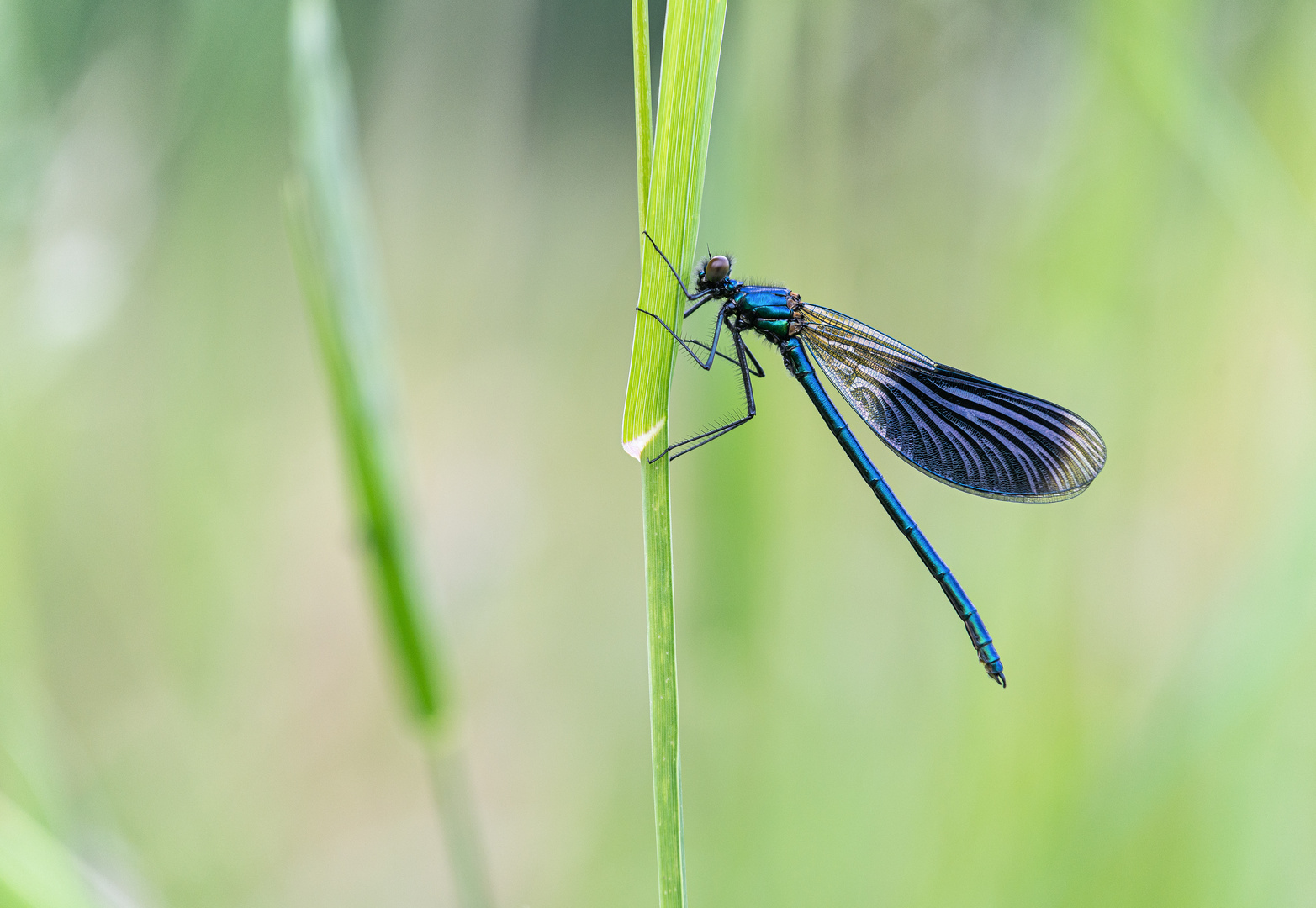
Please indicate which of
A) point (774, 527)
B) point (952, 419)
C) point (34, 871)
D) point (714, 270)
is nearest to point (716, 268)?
point (714, 270)

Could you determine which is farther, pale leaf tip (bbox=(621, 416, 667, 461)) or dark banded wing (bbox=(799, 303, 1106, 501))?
dark banded wing (bbox=(799, 303, 1106, 501))

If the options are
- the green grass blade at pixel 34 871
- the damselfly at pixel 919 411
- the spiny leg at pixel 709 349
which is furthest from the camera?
the damselfly at pixel 919 411

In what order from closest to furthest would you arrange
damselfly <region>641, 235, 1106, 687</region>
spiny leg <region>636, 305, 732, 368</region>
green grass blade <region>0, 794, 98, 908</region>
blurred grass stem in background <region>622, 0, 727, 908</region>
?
1. blurred grass stem in background <region>622, 0, 727, 908</region>
2. green grass blade <region>0, 794, 98, 908</region>
3. spiny leg <region>636, 305, 732, 368</region>
4. damselfly <region>641, 235, 1106, 687</region>

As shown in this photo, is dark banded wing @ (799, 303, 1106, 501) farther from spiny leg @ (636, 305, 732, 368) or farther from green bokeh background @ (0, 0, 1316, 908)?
spiny leg @ (636, 305, 732, 368)

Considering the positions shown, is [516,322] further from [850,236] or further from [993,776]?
[993,776]

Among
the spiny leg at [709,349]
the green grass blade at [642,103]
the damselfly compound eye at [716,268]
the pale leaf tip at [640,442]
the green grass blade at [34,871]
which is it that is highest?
the damselfly compound eye at [716,268]

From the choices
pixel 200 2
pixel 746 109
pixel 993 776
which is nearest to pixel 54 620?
pixel 200 2

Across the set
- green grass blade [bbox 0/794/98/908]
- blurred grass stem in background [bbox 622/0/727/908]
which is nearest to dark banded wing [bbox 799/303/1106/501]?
blurred grass stem in background [bbox 622/0/727/908]

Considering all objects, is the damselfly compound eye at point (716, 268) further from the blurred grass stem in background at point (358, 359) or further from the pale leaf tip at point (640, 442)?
the pale leaf tip at point (640, 442)

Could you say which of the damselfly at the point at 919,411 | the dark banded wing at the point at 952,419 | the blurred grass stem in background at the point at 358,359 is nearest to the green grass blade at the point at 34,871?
the blurred grass stem in background at the point at 358,359
